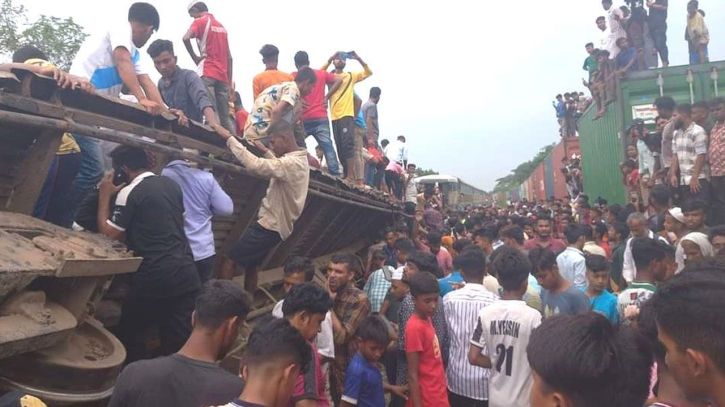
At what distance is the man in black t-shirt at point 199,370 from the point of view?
209 cm

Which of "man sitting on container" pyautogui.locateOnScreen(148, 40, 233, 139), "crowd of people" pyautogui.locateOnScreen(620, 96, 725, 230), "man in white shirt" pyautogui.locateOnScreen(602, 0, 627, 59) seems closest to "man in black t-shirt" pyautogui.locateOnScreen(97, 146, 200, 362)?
"man sitting on container" pyautogui.locateOnScreen(148, 40, 233, 139)

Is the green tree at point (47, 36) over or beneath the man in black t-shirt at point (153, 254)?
over

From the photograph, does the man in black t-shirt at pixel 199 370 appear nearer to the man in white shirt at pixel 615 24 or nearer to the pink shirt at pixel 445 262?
the pink shirt at pixel 445 262

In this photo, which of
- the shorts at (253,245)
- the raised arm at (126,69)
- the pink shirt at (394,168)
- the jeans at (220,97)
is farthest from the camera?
the pink shirt at (394,168)

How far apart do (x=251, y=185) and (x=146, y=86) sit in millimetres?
1150

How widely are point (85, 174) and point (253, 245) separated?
1321 mm

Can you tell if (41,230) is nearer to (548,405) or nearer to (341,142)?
(548,405)

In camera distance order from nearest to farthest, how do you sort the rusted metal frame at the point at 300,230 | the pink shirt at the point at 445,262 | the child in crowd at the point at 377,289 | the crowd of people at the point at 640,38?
the child in crowd at the point at 377,289 < the rusted metal frame at the point at 300,230 < the pink shirt at the point at 445,262 < the crowd of people at the point at 640,38

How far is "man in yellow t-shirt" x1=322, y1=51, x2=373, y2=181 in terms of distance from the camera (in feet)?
27.8

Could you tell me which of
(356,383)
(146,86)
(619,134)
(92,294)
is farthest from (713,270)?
(619,134)

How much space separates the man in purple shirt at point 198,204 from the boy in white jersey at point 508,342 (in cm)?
176

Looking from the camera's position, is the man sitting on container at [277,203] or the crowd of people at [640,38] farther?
the crowd of people at [640,38]

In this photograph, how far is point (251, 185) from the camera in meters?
4.85

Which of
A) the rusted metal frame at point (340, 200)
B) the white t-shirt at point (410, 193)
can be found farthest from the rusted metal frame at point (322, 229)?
the white t-shirt at point (410, 193)
